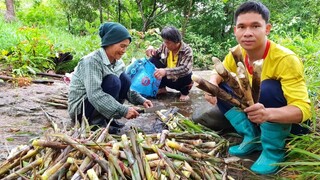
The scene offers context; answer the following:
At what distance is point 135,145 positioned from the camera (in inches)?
66.8

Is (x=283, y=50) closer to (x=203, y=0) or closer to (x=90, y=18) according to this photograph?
(x=203, y=0)

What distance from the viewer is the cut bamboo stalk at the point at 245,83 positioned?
162 centimetres

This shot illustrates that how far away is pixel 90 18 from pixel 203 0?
13.4 ft

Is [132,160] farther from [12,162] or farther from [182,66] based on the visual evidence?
[182,66]

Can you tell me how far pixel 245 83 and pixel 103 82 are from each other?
1.36 metres

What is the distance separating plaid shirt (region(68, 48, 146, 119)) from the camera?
8.21 feet

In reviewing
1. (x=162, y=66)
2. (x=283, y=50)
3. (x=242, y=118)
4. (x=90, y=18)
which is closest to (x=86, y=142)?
(x=242, y=118)

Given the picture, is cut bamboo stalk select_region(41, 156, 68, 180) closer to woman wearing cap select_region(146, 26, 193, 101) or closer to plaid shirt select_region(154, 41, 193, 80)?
woman wearing cap select_region(146, 26, 193, 101)

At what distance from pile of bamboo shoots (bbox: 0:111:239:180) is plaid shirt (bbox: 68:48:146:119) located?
22.3 inches

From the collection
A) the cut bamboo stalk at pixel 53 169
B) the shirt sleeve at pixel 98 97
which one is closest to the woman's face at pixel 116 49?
the shirt sleeve at pixel 98 97

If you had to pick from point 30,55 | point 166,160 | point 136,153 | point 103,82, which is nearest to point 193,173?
point 166,160

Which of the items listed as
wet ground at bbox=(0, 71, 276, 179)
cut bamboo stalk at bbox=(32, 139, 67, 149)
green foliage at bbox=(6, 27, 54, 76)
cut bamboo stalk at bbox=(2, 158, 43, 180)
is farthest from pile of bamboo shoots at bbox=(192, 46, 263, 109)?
green foliage at bbox=(6, 27, 54, 76)

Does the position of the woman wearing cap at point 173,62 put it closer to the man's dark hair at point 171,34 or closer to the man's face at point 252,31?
the man's dark hair at point 171,34

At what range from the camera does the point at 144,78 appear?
407 cm
